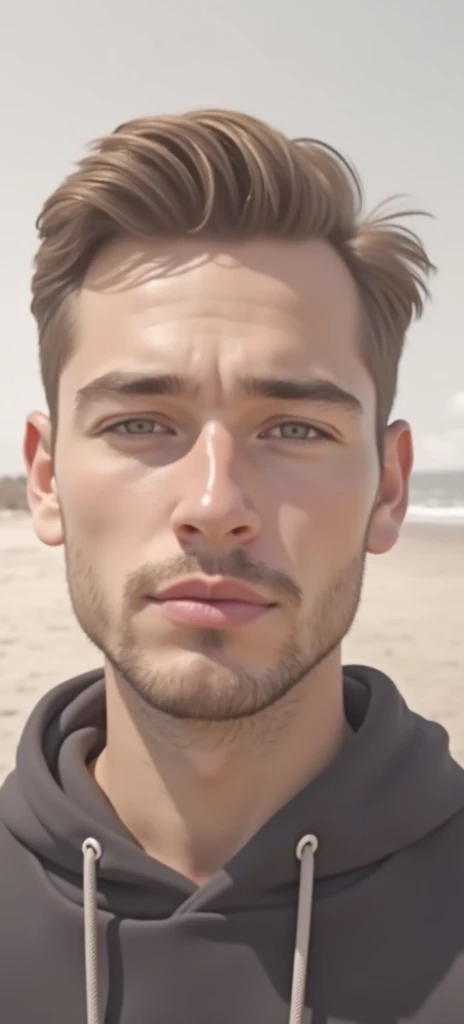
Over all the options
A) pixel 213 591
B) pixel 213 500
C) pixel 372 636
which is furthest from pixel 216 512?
pixel 372 636

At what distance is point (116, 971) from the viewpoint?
129cm

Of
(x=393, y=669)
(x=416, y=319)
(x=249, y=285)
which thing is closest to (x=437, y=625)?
(x=393, y=669)

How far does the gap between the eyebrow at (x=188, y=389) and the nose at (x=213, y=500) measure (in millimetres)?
79

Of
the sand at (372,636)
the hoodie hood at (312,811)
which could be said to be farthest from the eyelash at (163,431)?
the sand at (372,636)

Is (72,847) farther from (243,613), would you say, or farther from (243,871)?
(243,613)

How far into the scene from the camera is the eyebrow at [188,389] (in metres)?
1.33

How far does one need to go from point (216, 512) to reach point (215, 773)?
0.47 metres

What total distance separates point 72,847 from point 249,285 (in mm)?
983

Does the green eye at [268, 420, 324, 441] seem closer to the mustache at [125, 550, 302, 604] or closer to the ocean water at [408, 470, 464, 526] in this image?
the mustache at [125, 550, 302, 604]

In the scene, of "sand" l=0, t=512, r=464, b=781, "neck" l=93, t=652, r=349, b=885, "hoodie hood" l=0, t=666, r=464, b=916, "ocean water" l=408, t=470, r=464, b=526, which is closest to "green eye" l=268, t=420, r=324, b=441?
"neck" l=93, t=652, r=349, b=885

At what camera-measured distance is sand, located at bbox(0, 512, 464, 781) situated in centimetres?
476

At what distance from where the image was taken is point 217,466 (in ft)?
4.19

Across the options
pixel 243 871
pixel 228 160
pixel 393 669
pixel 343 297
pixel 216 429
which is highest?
pixel 228 160

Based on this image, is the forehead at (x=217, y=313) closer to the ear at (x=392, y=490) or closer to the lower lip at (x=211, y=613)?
the ear at (x=392, y=490)
